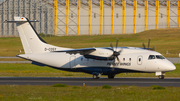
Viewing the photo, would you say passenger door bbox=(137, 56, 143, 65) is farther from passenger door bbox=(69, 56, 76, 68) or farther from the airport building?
the airport building

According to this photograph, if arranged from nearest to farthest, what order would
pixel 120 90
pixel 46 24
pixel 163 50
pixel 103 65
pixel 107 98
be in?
pixel 107 98
pixel 120 90
pixel 103 65
pixel 163 50
pixel 46 24

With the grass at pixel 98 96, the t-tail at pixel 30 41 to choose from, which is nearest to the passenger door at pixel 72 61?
the t-tail at pixel 30 41

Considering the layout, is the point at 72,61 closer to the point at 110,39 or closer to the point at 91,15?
the point at 110,39

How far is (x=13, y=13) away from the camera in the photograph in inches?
3895

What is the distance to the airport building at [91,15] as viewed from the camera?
98062 millimetres

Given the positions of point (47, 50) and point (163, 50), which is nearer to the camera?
point (47, 50)

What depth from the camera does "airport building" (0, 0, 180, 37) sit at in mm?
98062

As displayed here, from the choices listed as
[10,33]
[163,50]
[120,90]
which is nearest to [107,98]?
[120,90]

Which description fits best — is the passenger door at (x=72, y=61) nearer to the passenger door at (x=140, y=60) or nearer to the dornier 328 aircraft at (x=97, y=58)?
the dornier 328 aircraft at (x=97, y=58)

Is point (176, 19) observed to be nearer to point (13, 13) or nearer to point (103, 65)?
point (13, 13)

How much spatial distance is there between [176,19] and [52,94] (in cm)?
9117

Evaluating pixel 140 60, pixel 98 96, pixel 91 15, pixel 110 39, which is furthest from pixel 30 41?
pixel 91 15

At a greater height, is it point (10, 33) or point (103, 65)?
point (10, 33)

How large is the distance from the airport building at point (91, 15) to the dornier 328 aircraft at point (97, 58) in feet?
210
